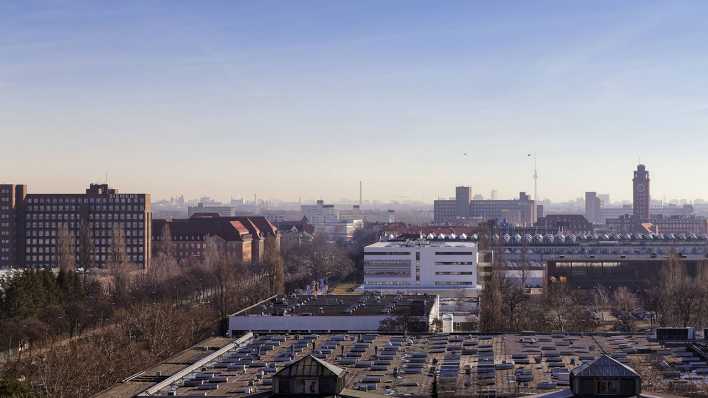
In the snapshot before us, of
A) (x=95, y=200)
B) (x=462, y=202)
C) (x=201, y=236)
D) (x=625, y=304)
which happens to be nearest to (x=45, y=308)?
(x=625, y=304)

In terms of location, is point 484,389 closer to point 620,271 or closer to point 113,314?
point 113,314

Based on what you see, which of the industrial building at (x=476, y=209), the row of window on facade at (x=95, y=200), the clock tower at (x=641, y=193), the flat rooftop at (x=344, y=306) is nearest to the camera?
the flat rooftop at (x=344, y=306)

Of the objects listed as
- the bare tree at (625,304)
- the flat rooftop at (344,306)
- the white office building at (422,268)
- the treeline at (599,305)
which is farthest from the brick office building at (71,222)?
the bare tree at (625,304)

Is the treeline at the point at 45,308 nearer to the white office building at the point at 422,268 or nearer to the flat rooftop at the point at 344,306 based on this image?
the flat rooftop at the point at 344,306

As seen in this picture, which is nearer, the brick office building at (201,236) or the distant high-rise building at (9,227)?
the distant high-rise building at (9,227)

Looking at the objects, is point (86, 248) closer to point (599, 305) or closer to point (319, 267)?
point (319, 267)

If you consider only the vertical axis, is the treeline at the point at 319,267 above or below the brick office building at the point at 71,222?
below

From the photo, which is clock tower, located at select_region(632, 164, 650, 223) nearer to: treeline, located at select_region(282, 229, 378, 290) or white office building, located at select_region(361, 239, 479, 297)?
treeline, located at select_region(282, 229, 378, 290)
